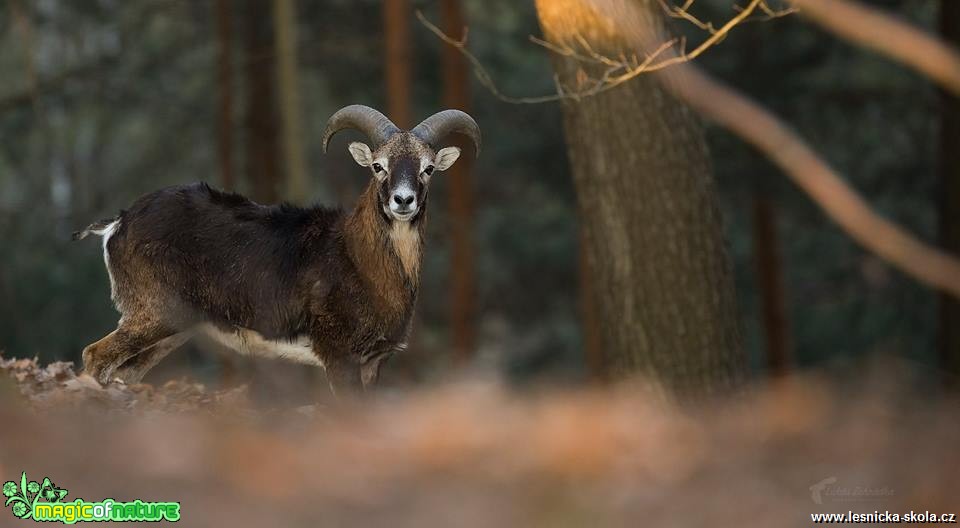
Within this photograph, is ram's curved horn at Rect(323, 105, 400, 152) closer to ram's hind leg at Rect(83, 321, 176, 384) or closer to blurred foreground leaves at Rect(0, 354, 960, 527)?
ram's hind leg at Rect(83, 321, 176, 384)

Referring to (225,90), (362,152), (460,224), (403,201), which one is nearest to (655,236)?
(403,201)

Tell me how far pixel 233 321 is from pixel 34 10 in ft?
54.6

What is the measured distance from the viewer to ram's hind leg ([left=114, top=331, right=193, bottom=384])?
1009 cm

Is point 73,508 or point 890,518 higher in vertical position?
point 73,508

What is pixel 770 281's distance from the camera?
23797 mm

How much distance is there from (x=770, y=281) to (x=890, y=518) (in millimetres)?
17979

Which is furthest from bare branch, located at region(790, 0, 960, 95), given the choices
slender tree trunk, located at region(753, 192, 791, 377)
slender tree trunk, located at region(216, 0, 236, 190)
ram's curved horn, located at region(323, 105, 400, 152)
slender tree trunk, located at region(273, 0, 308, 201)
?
slender tree trunk, located at region(753, 192, 791, 377)

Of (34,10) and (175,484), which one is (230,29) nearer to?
(34,10)

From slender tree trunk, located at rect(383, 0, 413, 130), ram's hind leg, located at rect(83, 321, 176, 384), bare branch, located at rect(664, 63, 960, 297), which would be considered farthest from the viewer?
slender tree trunk, located at rect(383, 0, 413, 130)

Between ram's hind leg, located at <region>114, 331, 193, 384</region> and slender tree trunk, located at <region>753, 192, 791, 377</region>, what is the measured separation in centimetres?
1499

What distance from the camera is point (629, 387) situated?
9734mm

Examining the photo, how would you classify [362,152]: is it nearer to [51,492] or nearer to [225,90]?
[51,492]

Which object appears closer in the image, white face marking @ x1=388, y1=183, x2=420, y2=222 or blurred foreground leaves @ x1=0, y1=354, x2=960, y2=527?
blurred foreground leaves @ x1=0, y1=354, x2=960, y2=527

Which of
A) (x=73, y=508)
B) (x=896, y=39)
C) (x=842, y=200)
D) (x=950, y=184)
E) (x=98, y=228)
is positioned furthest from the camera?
(x=950, y=184)
